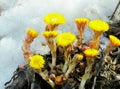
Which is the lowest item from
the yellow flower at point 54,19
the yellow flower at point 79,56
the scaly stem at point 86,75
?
the scaly stem at point 86,75

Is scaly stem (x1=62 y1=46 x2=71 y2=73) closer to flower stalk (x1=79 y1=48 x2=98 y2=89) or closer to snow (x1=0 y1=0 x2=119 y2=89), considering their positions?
flower stalk (x1=79 y1=48 x2=98 y2=89)

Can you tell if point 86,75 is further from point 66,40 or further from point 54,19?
point 54,19

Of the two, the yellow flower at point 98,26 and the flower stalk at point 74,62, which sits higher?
the yellow flower at point 98,26

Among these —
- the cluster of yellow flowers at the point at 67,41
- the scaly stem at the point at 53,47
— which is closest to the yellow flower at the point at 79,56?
the cluster of yellow flowers at the point at 67,41

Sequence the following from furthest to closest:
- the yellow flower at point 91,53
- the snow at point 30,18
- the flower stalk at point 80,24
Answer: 1. the snow at point 30,18
2. the flower stalk at point 80,24
3. the yellow flower at point 91,53

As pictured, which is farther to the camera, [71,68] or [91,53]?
[71,68]

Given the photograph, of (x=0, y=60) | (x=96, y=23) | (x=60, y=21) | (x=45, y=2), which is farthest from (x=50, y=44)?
(x=45, y=2)

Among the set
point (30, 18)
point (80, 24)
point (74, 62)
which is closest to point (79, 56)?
point (74, 62)

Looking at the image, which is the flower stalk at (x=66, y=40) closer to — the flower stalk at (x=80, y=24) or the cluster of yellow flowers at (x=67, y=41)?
the cluster of yellow flowers at (x=67, y=41)
